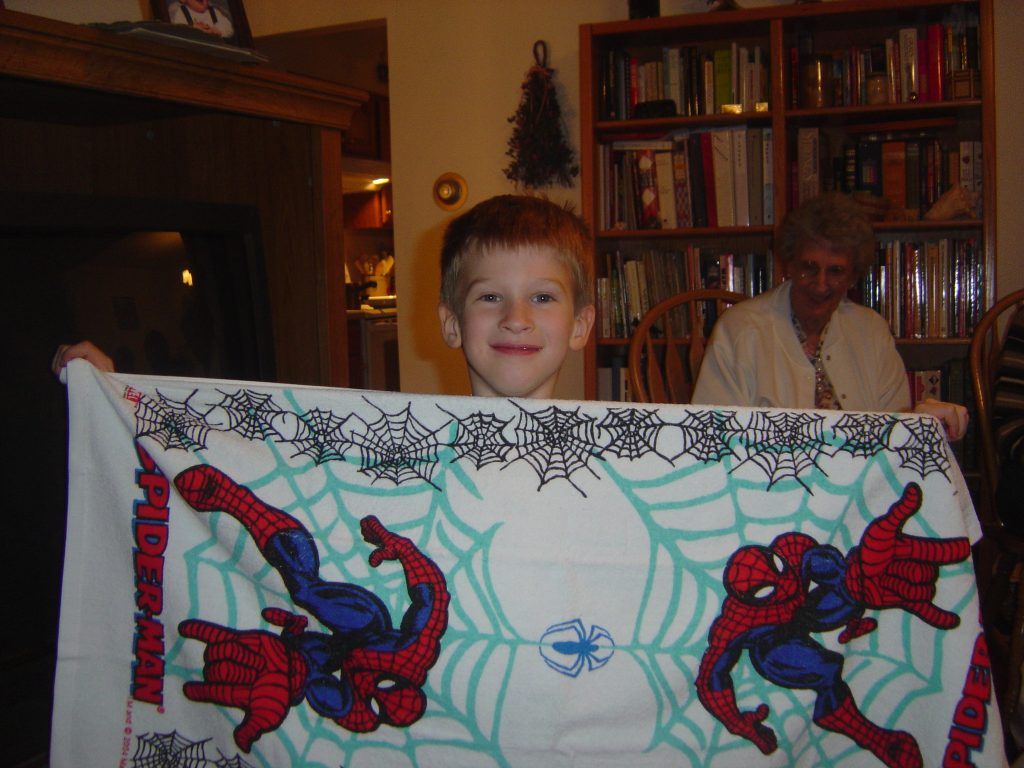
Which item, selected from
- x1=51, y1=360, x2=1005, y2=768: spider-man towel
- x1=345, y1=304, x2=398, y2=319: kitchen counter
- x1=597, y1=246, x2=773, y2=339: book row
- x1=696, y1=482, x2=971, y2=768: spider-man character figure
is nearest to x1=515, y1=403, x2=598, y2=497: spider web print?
x1=51, y1=360, x2=1005, y2=768: spider-man towel

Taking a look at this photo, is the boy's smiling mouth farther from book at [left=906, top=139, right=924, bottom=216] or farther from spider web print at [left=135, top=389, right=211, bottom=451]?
book at [left=906, top=139, right=924, bottom=216]

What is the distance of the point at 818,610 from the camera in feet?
3.14

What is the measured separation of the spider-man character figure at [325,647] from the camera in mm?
962

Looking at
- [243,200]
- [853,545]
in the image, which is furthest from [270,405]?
[243,200]

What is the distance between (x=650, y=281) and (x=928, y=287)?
92cm

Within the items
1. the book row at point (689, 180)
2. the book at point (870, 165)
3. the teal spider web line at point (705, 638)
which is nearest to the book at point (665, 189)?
the book row at point (689, 180)

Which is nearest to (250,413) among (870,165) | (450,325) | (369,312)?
(450,325)

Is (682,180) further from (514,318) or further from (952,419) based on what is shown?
(952,419)

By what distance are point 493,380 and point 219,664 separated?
559mm

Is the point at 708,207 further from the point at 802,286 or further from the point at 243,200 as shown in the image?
the point at 243,200

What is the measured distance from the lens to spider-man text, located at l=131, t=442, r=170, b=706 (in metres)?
1.01

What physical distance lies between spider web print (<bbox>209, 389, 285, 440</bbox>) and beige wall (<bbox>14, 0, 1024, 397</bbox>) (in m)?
2.24

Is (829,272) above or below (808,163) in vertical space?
below

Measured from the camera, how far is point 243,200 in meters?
1.83
